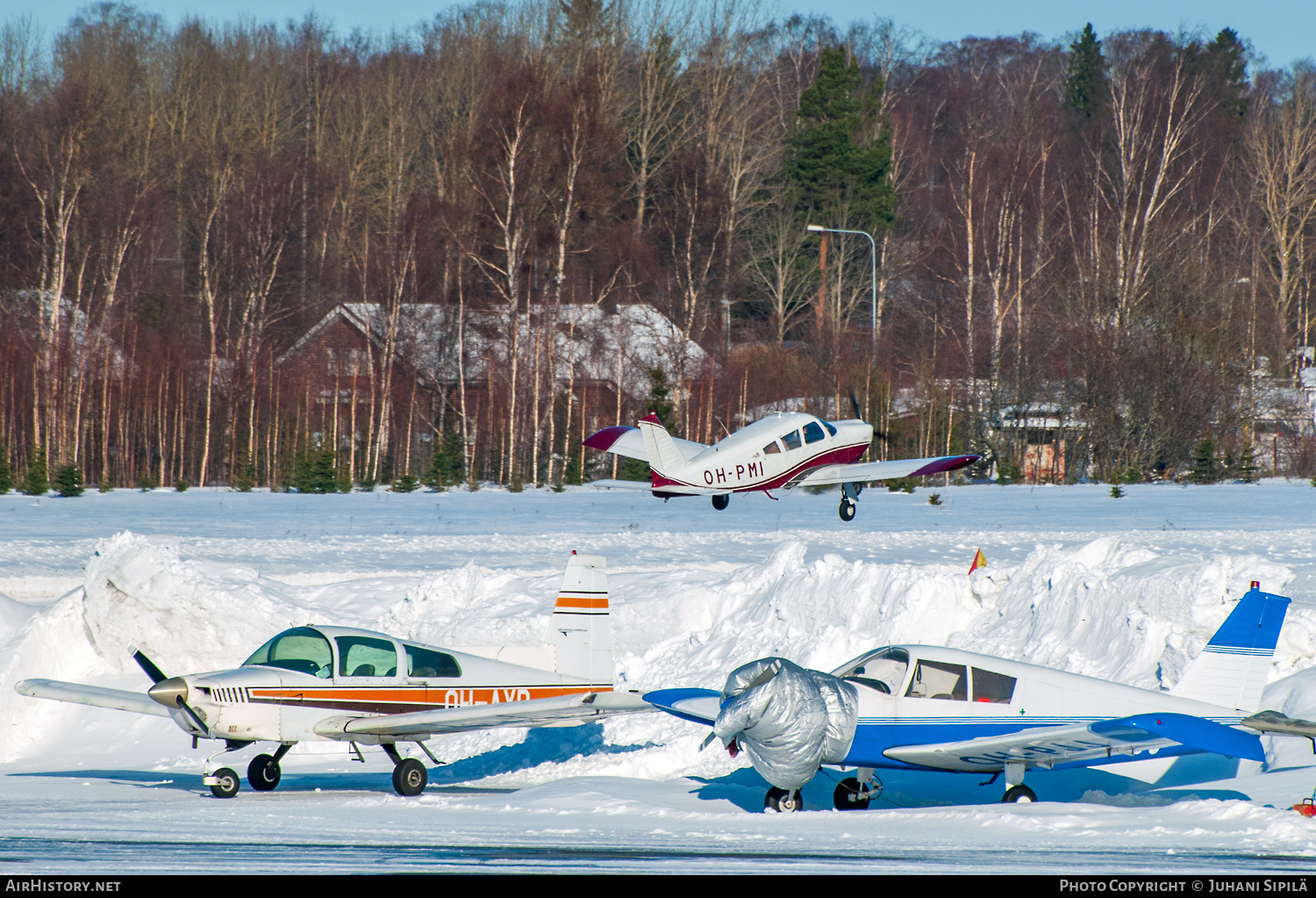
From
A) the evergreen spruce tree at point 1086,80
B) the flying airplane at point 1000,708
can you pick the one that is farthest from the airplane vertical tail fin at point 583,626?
the evergreen spruce tree at point 1086,80

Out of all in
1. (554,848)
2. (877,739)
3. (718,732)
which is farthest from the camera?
(877,739)

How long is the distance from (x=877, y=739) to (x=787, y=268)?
47325mm

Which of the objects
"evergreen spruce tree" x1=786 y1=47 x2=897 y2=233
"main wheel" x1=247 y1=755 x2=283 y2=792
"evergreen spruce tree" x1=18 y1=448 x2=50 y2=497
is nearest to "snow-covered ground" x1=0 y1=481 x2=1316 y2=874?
"main wheel" x1=247 y1=755 x2=283 y2=792

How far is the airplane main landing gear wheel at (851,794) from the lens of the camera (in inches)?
530

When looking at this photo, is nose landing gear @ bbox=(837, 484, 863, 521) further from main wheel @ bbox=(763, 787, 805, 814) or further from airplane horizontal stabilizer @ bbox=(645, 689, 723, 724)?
main wheel @ bbox=(763, 787, 805, 814)

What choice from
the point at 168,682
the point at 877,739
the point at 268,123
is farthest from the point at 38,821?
the point at 268,123

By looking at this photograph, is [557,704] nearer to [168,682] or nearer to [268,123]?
[168,682]

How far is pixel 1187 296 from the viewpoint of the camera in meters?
43.6

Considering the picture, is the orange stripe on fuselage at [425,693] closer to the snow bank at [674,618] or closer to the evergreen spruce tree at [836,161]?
the snow bank at [674,618]

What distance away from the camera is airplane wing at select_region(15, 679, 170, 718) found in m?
15.3

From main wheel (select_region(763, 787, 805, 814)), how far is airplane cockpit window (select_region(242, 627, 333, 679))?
18.8 feet

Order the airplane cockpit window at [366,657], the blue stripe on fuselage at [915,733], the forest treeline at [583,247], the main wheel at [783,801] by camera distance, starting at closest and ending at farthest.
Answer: the main wheel at [783,801]
the blue stripe on fuselage at [915,733]
the airplane cockpit window at [366,657]
the forest treeline at [583,247]

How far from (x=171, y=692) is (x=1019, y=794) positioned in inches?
371

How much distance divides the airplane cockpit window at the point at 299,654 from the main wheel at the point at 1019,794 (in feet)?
26.3
